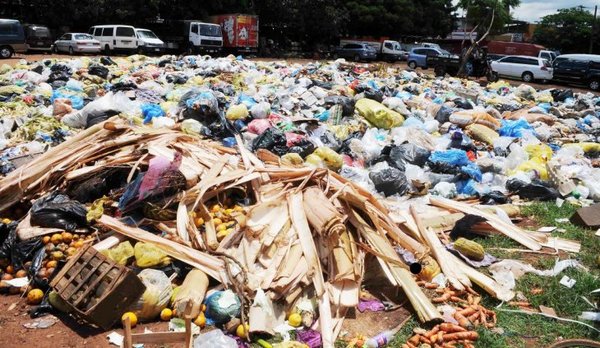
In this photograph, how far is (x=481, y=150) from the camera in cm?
746

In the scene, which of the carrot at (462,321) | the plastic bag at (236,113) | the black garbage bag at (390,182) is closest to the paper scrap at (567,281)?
the carrot at (462,321)

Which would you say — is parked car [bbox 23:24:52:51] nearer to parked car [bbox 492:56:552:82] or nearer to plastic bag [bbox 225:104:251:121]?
plastic bag [bbox 225:104:251:121]

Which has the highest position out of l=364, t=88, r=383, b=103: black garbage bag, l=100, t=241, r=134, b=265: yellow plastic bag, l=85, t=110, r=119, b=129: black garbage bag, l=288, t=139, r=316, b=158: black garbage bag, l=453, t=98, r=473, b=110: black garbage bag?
l=364, t=88, r=383, b=103: black garbage bag

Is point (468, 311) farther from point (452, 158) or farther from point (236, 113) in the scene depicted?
point (236, 113)

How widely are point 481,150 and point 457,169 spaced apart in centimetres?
157

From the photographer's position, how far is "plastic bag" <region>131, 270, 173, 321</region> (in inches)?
121

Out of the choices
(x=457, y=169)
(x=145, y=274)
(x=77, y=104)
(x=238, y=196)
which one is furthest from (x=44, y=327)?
(x=77, y=104)

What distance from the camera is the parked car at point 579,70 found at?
66.0ft

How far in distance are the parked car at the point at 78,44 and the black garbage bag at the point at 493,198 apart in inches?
815

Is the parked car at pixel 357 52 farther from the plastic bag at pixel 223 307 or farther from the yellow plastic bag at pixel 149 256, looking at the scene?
the plastic bag at pixel 223 307

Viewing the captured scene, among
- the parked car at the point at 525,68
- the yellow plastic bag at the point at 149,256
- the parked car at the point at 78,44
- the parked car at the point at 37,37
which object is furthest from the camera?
Answer: the parked car at the point at 37,37

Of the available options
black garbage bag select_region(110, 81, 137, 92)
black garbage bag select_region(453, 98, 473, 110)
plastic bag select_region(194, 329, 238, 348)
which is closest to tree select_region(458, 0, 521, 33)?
black garbage bag select_region(453, 98, 473, 110)

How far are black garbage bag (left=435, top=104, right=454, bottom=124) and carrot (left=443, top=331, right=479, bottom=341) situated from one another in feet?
20.3

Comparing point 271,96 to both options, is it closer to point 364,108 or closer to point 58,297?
point 364,108
